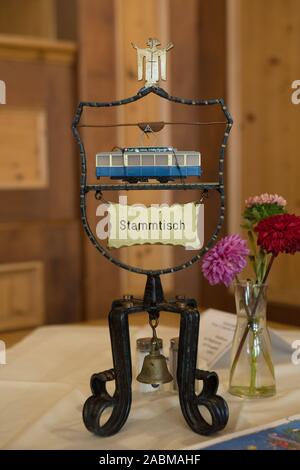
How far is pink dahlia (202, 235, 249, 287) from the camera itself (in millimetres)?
1143

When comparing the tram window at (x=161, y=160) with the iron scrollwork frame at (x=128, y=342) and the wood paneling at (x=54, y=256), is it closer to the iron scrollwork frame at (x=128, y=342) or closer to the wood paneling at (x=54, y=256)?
the iron scrollwork frame at (x=128, y=342)

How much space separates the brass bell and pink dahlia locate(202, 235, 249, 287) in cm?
16

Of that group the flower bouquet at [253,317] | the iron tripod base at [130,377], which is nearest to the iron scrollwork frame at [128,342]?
the iron tripod base at [130,377]

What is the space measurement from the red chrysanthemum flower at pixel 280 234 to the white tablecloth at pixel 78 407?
27 centimetres

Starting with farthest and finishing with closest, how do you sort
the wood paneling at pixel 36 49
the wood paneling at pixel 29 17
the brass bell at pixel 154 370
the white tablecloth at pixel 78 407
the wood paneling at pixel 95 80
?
the wood paneling at pixel 29 17, the wood paneling at pixel 95 80, the wood paneling at pixel 36 49, the brass bell at pixel 154 370, the white tablecloth at pixel 78 407

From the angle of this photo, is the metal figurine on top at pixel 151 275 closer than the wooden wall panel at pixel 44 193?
Yes

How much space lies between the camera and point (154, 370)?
1.14 metres

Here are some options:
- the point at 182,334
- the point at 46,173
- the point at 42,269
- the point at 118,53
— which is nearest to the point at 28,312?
the point at 42,269

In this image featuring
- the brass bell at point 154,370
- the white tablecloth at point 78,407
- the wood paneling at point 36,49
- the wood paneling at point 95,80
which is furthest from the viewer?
the wood paneling at point 95,80

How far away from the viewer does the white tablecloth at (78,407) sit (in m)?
1.03

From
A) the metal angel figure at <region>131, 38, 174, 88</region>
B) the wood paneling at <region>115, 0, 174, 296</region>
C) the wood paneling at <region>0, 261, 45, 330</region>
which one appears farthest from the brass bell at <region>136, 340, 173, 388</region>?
the wood paneling at <region>115, 0, 174, 296</region>

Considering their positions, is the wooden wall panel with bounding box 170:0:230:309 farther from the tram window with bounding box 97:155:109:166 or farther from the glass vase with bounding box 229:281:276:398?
the tram window with bounding box 97:155:109:166

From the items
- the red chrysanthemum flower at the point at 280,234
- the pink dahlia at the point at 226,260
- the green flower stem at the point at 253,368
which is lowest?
the green flower stem at the point at 253,368

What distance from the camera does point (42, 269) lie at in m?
2.90
